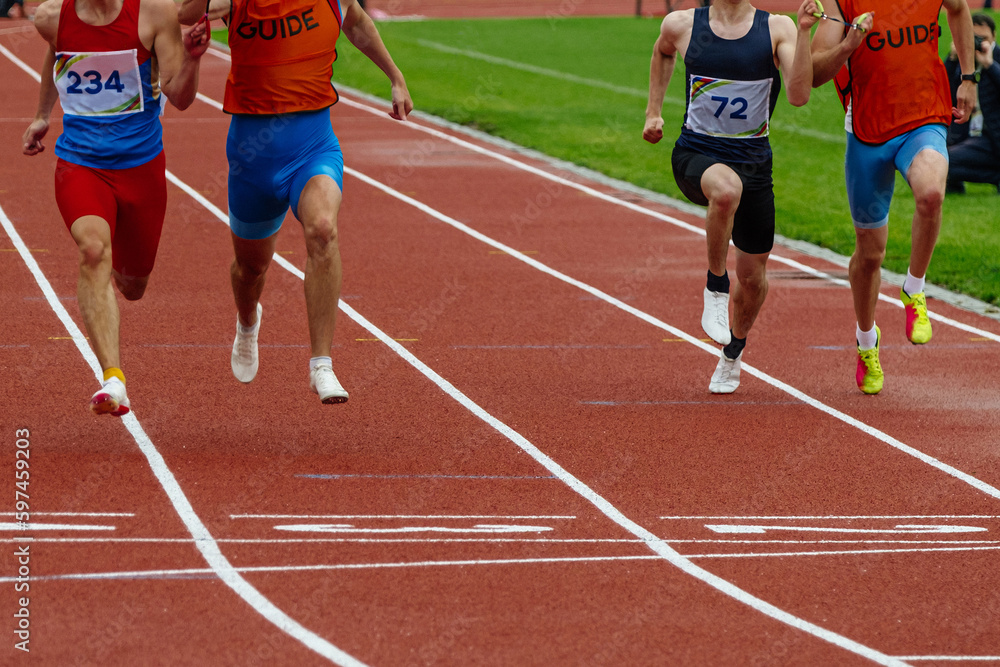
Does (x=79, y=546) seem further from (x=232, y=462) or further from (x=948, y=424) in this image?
(x=948, y=424)

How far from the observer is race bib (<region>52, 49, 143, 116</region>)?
6.34 metres

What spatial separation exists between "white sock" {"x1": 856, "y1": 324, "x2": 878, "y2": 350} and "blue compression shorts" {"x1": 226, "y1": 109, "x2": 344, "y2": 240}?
122 inches

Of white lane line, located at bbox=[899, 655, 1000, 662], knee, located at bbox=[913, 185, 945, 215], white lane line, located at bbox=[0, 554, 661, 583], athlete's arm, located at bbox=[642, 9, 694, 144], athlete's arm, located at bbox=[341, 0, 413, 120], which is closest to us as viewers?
white lane line, located at bbox=[899, 655, 1000, 662]

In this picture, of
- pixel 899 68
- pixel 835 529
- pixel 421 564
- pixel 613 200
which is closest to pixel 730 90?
pixel 899 68

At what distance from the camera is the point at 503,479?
6.43 m

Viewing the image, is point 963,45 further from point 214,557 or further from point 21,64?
point 21,64

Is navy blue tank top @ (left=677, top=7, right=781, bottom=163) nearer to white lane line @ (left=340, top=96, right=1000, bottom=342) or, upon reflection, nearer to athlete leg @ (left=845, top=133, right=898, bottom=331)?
athlete leg @ (left=845, top=133, right=898, bottom=331)

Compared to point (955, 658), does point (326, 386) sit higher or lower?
lower

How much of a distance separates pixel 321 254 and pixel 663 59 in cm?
243

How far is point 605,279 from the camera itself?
11.4 meters

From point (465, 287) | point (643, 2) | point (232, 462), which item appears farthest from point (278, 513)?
point (643, 2)

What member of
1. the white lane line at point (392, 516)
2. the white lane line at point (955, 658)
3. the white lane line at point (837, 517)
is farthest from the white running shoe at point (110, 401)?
the white lane line at point (955, 658)

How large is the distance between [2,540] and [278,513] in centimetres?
102

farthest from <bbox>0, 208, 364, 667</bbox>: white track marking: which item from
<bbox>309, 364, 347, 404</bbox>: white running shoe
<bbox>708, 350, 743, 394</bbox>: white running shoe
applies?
<bbox>708, 350, 743, 394</bbox>: white running shoe
